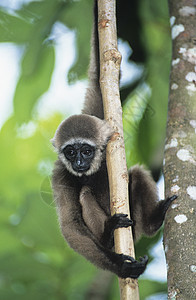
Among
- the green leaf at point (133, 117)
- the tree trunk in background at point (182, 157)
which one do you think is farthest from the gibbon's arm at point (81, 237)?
the green leaf at point (133, 117)

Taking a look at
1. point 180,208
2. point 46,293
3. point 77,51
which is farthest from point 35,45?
point 46,293

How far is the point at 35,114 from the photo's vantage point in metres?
5.88

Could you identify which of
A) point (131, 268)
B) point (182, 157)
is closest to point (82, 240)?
point (131, 268)

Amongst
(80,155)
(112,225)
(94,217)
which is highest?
(80,155)

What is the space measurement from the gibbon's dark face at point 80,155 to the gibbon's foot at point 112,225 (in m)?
1.05

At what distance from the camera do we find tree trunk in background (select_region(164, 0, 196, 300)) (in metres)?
3.35

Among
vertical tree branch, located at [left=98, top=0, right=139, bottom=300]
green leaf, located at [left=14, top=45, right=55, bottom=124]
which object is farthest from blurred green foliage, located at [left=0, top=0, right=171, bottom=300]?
vertical tree branch, located at [left=98, top=0, right=139, bottom=300]

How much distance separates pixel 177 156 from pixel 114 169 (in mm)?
657

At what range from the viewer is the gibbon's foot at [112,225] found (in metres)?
3.65

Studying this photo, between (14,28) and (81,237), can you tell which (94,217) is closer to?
(81,237)

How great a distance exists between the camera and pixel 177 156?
3.98m

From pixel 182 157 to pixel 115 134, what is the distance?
0.67 m

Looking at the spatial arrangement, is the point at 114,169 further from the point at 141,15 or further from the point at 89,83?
the point at 141,15

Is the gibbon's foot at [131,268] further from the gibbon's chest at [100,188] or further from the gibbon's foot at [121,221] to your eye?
the gibbon's chest at [100,188]
